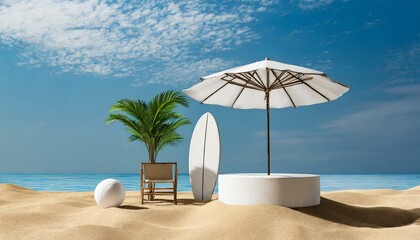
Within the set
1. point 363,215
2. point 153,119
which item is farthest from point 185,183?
point 363,215

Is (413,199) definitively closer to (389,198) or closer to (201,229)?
(389,198)

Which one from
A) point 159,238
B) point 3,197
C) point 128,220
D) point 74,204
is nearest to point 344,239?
point 159,238

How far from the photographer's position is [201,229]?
18.4 feet

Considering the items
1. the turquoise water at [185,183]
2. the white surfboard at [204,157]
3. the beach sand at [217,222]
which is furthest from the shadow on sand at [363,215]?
the turquoise water at [185,183]

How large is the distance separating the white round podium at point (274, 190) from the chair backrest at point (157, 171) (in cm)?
226

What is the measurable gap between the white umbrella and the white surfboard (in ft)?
3.03

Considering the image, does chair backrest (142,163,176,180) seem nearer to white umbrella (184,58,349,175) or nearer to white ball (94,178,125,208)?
white ball (94,178,125,208)

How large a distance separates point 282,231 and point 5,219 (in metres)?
3.94

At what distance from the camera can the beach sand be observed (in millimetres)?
5336

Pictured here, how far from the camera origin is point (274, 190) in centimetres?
634

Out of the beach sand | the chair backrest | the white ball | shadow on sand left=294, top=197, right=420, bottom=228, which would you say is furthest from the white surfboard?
shadow on sand left=294, top=197, right=420, bottom=228

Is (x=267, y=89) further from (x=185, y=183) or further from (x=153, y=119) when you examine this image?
(x=185, y=183)

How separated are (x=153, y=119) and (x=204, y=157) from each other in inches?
63.3

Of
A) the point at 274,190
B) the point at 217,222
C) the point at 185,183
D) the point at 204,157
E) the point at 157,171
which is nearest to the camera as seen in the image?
the point at 217,222
